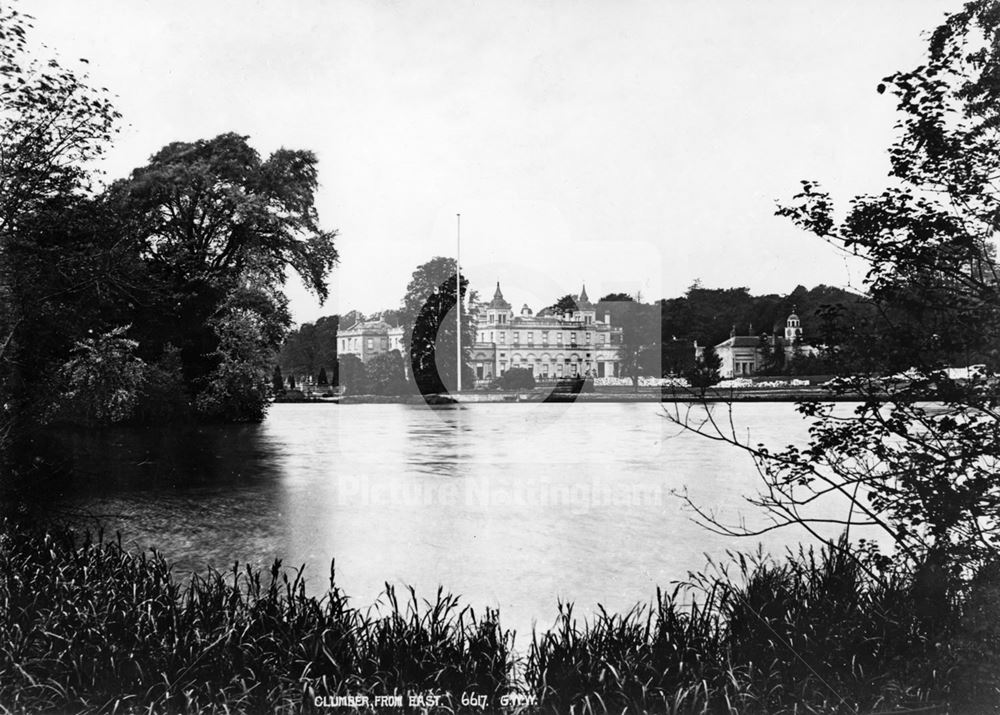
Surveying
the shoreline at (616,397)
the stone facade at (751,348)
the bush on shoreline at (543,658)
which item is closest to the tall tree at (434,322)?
the shoreline at (616,397)

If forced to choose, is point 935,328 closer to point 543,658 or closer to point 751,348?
point 751,348

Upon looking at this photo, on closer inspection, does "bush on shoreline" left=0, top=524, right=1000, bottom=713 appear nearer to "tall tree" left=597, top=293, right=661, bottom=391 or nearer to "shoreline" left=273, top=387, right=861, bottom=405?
"shoreline" left=273, top=387, right=861, bottom=405

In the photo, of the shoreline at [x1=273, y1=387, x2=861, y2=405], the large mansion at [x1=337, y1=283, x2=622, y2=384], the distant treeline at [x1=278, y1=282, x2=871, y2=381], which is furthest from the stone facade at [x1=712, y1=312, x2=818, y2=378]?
the large mansion at [x1=337, y1=283, x2=622, y2=384]

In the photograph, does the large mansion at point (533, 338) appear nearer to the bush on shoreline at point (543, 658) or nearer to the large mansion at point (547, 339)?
the large mansion at point (547, 339)

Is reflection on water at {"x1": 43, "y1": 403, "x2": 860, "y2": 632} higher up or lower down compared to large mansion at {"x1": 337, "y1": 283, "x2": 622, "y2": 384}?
lower down

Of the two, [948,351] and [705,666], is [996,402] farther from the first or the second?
[705,666]

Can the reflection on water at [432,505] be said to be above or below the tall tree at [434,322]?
below

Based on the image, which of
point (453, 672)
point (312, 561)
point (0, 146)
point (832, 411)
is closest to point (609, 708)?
point (453, 672)
